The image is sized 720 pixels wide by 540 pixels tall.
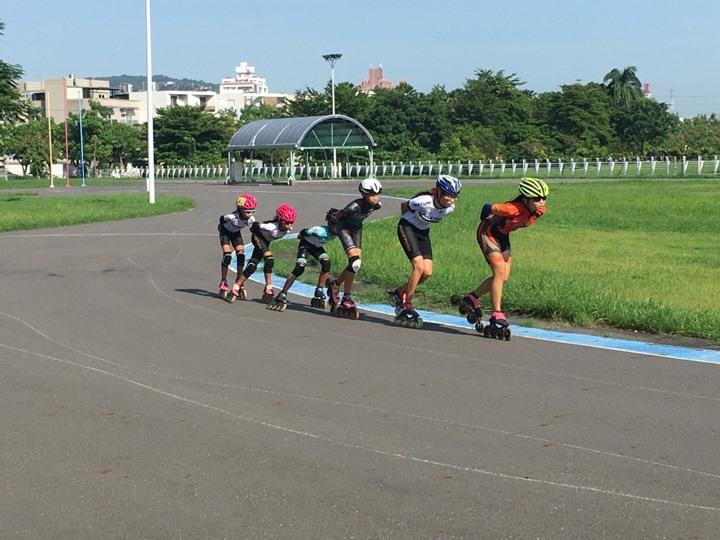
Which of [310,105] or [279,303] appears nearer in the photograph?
[279,303]

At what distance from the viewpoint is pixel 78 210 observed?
31.8 metres

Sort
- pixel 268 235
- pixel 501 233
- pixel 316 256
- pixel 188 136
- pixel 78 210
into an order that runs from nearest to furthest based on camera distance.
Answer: pixel 501 233
pixel 316 256
pixel 268 235
pixel 78 210
pixel 188 136

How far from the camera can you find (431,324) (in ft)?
36.7

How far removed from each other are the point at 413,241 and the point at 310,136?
169 feet

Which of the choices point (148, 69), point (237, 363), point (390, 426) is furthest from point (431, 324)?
point (148, 69)

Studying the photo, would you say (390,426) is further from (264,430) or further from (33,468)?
(33,468)

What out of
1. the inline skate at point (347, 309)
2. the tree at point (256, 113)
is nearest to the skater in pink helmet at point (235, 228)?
the inline skate at point (347, 309)

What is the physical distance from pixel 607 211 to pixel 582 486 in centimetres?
2531

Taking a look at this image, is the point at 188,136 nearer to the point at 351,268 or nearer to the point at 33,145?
the point at 33,145

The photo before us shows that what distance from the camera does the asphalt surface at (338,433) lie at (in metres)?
5.05

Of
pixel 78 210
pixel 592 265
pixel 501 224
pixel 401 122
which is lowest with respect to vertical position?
pixel 78 210

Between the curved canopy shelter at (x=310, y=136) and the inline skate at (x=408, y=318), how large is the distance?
49.0 metres

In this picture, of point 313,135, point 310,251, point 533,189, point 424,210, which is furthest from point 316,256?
point 313,135

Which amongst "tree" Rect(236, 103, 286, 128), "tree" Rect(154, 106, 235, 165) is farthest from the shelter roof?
"tree" Rect(236, 103, 286, 128)
